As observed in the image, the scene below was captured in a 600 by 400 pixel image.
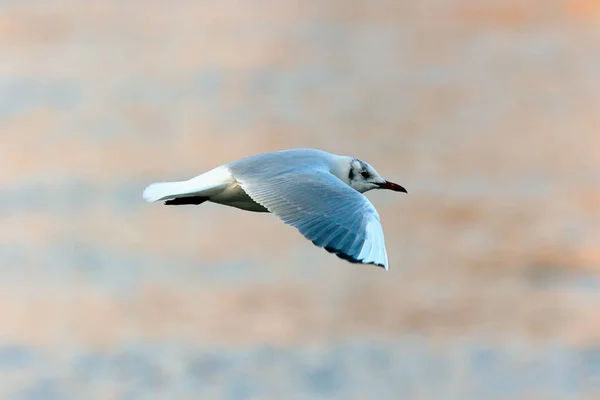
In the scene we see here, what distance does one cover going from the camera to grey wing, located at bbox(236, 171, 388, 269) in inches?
208

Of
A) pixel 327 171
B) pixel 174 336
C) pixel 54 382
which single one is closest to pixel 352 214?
pixel 327 171

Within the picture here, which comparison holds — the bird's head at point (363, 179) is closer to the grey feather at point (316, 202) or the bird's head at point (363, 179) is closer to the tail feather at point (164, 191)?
the grey feather at point (316, 202)

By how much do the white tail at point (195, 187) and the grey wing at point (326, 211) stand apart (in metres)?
0.12

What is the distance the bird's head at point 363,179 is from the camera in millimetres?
6754

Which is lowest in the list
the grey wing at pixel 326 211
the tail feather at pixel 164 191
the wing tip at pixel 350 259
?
the wing tip at pixel 350 259

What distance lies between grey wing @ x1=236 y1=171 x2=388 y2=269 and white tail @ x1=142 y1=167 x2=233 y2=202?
0.40 ft

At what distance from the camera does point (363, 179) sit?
6828 mm

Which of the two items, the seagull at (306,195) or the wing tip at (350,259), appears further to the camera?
the seagull at (306,195)

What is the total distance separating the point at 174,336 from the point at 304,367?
5.30 feet

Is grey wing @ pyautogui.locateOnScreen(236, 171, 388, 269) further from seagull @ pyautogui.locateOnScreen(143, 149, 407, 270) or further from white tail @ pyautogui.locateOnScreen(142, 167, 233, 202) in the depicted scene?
white tail @ pyautogui.locateOnScreen(142, 167, 233, 202)

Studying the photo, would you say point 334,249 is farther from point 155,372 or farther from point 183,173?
point 183,173

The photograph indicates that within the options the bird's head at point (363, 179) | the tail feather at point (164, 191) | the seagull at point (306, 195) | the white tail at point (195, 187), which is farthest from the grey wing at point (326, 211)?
the bird's head at point (363, 179)

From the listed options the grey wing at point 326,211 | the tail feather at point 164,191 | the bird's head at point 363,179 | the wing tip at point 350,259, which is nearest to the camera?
the wing tip at point 350,259

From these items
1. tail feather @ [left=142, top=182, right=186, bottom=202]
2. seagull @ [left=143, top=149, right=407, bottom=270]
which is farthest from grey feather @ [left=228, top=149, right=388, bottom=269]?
tail feather @ [left=142, top=182, right=186, bottom=202]
